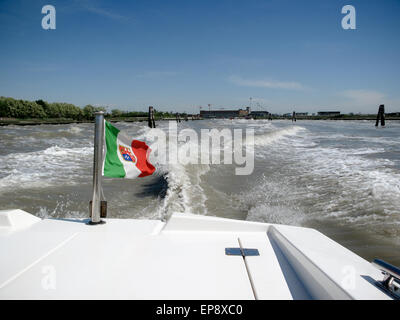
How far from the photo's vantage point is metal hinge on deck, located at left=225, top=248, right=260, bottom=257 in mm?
1565

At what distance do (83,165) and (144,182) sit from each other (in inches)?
115

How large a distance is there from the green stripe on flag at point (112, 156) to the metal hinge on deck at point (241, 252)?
3.82 ft

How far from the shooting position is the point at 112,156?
2.23 m

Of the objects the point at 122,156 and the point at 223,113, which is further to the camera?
the point at 223,113

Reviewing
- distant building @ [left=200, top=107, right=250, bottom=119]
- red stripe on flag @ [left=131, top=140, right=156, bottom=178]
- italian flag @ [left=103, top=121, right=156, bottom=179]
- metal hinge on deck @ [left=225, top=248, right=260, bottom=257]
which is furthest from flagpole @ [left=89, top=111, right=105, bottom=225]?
distant building @ [left=200, top=107, right=250, bottom=119]

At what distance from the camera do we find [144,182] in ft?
20.3

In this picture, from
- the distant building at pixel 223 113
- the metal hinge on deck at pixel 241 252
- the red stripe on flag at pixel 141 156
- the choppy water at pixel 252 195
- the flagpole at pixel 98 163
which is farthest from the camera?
the distant building at pixel 223 113

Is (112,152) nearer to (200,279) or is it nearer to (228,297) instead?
(200,279)

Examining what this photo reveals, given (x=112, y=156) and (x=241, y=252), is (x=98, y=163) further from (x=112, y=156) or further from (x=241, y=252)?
(x=241, y=252)

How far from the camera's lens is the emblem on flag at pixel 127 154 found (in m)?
2.27

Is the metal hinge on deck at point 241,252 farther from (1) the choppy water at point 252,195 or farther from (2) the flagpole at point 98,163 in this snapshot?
(1) the choppy water at point 252,195

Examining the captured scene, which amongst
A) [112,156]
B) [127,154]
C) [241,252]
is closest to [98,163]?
[112,156]

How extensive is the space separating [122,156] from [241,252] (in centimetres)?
131

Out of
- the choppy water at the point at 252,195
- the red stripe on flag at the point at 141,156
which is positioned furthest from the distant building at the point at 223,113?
the red stripe on flag at the point at 141,156
